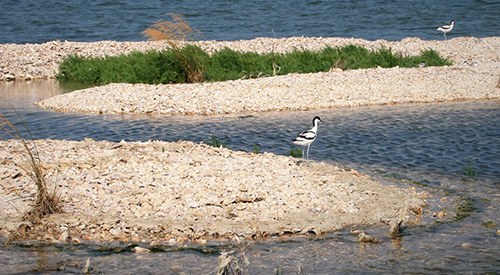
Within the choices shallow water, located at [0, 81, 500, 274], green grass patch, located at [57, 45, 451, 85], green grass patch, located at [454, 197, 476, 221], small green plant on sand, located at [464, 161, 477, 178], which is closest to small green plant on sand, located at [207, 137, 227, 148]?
shallow water, located at [0, 81, 500, 274]

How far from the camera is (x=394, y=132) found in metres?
17.4

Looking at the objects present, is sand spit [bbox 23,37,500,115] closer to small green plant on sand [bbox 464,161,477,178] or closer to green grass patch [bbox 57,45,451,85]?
green grass patch [bbox 57,45,451,85]

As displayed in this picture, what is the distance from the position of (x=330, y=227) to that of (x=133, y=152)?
156 inches

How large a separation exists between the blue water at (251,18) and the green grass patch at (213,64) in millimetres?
11839

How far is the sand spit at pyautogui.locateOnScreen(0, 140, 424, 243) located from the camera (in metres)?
A: 10.5

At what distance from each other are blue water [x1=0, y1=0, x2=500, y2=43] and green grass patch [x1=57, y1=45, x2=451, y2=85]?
1184cm

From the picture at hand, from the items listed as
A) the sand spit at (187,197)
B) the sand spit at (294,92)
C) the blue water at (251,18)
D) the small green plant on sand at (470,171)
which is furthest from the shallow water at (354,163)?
the blue water at (251,18)

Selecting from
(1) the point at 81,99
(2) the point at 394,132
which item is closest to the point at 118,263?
(2) the point at 394,132

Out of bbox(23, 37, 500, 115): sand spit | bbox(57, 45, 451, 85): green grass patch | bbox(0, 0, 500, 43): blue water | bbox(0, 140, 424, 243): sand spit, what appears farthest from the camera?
bbox(0, 0, 500, 43): blue water

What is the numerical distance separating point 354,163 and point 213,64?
32.7 feet

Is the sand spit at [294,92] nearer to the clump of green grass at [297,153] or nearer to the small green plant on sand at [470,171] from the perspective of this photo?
the clump of green grass at [297,153]

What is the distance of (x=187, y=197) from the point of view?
446 inches

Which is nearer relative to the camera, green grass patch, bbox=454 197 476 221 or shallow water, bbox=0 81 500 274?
shallow water, bbox=0 81 500 274

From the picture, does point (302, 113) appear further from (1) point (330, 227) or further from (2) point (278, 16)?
(2) point (278, 16)
